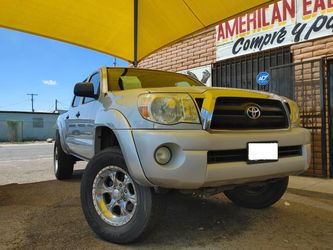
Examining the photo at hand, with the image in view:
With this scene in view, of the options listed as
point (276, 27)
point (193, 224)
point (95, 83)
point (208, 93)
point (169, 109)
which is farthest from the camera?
point (276, 27)

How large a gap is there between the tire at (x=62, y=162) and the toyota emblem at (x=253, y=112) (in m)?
4.13

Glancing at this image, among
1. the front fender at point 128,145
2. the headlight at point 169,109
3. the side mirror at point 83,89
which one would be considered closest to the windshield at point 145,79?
the side mirror at point 83,89

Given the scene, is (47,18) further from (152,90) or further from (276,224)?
(276,224)

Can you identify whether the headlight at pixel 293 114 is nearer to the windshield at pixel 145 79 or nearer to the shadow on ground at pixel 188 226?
the shadow on ground at pixel 188 226

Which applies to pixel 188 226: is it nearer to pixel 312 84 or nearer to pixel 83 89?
pixel 83 89

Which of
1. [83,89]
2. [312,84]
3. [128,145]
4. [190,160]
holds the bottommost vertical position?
[190,160]

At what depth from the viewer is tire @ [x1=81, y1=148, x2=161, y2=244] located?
112 inches

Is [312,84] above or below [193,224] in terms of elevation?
above

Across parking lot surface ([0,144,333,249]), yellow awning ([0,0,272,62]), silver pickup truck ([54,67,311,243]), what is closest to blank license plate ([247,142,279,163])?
silver pickup truck ([54,67,311,243])

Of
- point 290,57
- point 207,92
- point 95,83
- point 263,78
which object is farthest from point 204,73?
point 207,92

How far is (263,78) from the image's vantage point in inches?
299

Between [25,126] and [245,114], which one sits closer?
[245,114]

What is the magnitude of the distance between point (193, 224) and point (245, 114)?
1324 millimetres

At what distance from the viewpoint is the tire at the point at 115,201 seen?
2.85 metres
